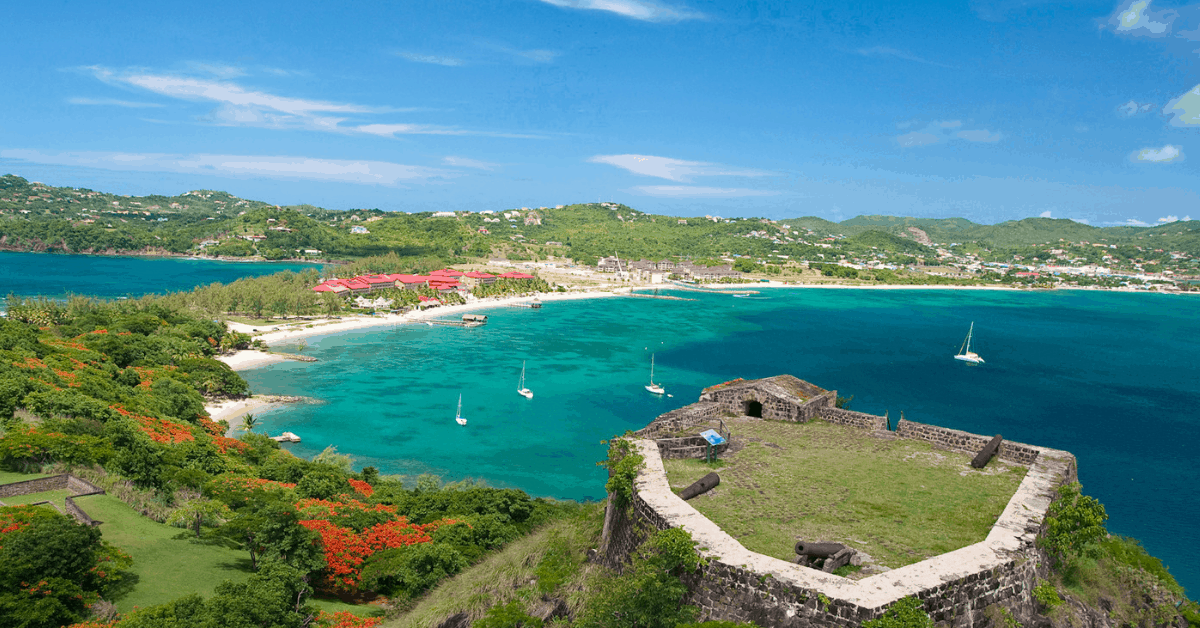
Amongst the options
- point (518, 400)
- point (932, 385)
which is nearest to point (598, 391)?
point (518, 400)

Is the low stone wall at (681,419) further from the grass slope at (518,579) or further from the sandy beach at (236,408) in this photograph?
the sandy beach at (236,408)

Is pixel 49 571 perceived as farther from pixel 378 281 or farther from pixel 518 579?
pixel 378 281

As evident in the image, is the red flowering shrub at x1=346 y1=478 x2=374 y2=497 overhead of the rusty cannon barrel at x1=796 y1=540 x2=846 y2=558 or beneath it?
beneath

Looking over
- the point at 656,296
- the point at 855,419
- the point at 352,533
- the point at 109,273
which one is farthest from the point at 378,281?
the point at 855,419

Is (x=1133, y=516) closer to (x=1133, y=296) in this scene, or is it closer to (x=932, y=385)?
(x=932, y=385)

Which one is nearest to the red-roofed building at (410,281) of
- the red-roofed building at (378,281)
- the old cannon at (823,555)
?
the red-roofed building at (378,281)

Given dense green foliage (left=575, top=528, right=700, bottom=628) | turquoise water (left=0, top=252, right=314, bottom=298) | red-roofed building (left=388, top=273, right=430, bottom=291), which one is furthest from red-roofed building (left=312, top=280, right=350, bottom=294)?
dense green foliage (left=575, top=528, right=700, bottom=628)

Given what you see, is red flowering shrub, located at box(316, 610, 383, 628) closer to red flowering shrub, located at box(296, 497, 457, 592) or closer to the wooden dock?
red flowering shrub, located at box(296, 497, 457, 592)
